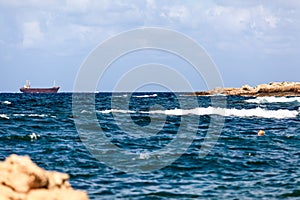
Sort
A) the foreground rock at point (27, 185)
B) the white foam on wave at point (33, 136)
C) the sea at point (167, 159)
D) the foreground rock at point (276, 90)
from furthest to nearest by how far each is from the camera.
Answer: the foreground rock at point (276, 90), the white foam on wave at point (33, 136), the sea at point (167, 159), the foreground rock at point (27, 185)

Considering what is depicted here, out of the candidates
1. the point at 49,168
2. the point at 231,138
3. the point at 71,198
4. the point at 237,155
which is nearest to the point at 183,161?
the point at 237,155

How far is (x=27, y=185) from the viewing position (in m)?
8.22

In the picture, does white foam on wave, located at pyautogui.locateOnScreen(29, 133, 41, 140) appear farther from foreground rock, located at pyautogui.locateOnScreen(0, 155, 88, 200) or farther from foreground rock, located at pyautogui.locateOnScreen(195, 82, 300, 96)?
foreground rock, located at pyautogui.locateOnScreen(195, 82, 300, 96)

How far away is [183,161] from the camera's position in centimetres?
1866

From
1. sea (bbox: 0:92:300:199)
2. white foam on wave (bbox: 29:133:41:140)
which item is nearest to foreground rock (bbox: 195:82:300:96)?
sea (bbox: 0:92:300:199)

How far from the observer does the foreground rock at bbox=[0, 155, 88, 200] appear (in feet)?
26.9

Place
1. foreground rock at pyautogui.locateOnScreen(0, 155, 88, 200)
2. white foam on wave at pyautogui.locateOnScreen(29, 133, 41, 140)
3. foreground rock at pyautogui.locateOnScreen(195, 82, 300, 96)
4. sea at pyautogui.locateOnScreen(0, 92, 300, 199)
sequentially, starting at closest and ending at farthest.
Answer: foreground rock at pyautogui.locateOnScreen(0, 155, 88, 200)
sea at pyautogui.locateOnScreen(0, 92, 300, 199)
white foam on wave at pyautogui.locateOnScreen(29, 133, 41, 140)
foreground rock at pyautogui.locateOnScreen(195, 82, 300, 96)

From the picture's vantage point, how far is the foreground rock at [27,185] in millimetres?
8203

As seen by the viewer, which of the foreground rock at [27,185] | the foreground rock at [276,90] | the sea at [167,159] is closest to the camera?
the foreground rock at [27,185]

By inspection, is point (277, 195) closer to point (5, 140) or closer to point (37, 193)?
point (37, 193)

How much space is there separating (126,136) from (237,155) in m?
9.23

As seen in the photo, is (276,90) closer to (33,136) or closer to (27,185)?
(33,136)

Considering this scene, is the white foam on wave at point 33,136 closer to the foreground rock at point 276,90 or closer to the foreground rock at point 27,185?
the foreground rock at point 27,185

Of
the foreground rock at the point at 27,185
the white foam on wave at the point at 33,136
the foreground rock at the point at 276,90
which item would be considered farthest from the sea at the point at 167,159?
the foreground rock at the point at 276,90
